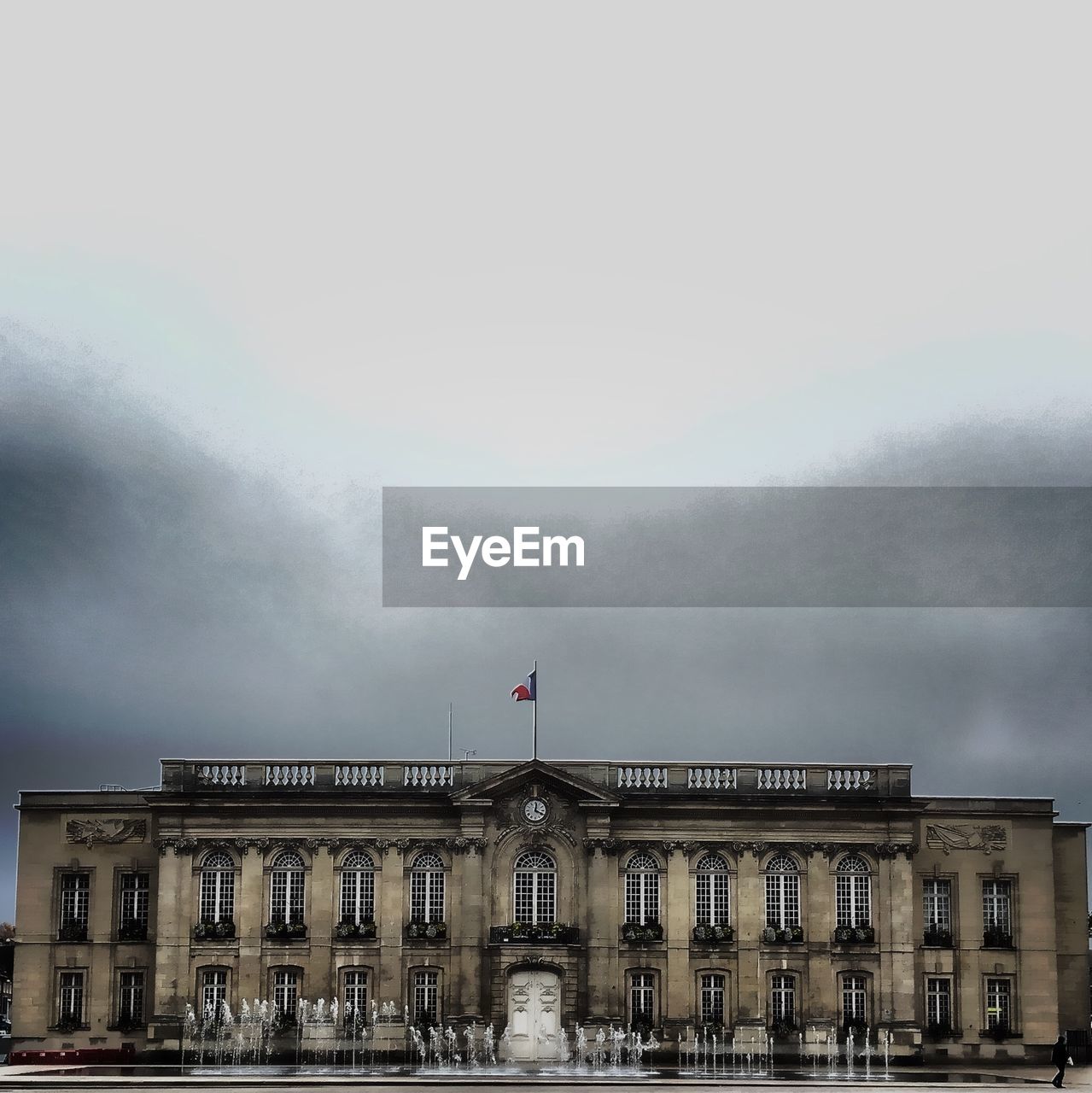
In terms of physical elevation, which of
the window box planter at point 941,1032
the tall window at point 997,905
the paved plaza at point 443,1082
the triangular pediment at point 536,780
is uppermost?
the triangular pediment at point 536,780

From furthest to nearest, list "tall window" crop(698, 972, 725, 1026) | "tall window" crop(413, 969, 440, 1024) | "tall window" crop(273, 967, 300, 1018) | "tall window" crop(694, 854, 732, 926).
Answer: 1. "tall window" crop(694, 854, 732, 926)
2. "tall window" crop(698, 972, 725, 1026)
3. "tall window" crop(273, 967, 300, 1018)
4. "tall window" crop(413, 969, 440, 1024)

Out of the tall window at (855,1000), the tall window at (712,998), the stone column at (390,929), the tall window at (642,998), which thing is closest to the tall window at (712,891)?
the tall window at (712,998)

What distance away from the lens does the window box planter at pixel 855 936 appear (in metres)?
50.5

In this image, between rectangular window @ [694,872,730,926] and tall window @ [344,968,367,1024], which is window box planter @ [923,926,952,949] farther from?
tall window @ [344,968,367,1024]

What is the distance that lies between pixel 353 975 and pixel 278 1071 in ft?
19.0

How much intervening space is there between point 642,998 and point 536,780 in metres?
7.07

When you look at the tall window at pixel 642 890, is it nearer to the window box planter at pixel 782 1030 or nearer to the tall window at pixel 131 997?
the window box planter at pixel 782 1030

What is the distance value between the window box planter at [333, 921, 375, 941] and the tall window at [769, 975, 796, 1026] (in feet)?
39.0

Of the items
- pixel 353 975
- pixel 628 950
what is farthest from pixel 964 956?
pixel 353 975

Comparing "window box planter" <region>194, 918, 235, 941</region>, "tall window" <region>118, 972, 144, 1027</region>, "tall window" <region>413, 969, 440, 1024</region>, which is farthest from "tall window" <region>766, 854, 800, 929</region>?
A: "tall window" <region>118, 972, 144, 1027</region>

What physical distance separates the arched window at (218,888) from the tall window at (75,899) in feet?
12.9

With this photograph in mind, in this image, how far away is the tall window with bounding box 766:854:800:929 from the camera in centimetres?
5075

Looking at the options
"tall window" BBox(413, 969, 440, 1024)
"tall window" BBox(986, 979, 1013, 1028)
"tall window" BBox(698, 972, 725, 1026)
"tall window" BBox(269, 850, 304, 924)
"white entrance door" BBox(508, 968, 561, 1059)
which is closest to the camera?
"white entrance door" BBox(508, 968, 561, 1059)

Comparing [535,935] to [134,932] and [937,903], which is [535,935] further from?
[937,903]
